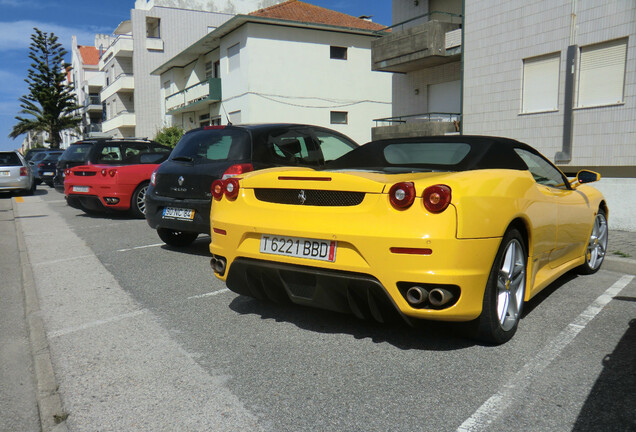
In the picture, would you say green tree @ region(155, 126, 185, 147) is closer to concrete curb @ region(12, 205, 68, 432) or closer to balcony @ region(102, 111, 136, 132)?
balcony @ region(102, 111, 136, 132)

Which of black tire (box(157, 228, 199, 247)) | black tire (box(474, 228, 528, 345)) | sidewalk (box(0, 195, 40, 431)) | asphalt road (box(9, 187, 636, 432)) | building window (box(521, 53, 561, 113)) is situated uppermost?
building window (box(521, 53, 561, 113))

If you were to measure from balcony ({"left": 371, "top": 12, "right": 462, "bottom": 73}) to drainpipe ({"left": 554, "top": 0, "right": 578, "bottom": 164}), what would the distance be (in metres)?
4.49

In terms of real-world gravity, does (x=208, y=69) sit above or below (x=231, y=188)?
above

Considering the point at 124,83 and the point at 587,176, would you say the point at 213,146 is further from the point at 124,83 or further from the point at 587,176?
the point at 124,83

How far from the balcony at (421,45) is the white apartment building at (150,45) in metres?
25.5

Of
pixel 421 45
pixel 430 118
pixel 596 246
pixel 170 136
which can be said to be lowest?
pixel 596 246

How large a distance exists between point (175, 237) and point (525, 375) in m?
5.48

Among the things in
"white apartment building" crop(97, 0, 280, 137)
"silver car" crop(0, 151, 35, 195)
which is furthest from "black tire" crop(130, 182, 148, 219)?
"white apartment building" crop(97, 0, 280, 137)

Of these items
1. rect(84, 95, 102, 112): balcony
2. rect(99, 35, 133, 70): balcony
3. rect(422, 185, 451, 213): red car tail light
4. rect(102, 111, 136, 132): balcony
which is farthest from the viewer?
rect(84, 95, 102, 112): balcony

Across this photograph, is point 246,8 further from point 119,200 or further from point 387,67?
point 119,200

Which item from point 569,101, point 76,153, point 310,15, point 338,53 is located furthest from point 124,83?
point 569,101

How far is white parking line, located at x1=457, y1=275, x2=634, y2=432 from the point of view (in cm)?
268

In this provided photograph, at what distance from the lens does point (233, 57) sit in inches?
1052

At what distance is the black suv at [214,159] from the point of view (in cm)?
645
